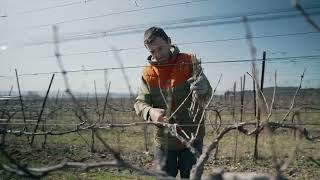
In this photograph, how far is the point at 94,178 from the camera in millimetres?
7012

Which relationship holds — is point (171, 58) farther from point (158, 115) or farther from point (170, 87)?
point (158, 115)

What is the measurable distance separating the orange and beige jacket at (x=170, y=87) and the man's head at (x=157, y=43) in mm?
87

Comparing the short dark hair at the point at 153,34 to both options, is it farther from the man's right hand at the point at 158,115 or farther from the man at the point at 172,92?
the man's right hand at the point at 158,115

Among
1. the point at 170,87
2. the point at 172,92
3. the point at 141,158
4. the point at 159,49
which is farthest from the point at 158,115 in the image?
the point at 141,158

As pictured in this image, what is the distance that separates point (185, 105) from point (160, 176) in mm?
2195

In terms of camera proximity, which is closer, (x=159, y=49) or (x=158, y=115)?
(x=158, y=115)

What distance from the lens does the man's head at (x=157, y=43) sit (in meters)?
3.24

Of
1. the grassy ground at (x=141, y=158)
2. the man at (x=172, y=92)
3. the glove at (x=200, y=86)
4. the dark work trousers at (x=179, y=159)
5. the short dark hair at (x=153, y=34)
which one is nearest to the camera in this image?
the glove at (x=200, y=86)

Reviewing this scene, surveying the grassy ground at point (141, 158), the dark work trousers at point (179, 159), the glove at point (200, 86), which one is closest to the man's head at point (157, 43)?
the glove at point (200, 86)

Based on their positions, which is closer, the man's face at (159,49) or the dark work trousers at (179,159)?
the man's face at (159,49)

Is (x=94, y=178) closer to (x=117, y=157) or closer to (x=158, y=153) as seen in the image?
(x=158, y=153)

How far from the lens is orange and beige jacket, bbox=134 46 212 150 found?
11.2 feet

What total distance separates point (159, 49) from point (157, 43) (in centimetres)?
9

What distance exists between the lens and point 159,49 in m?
3.36
